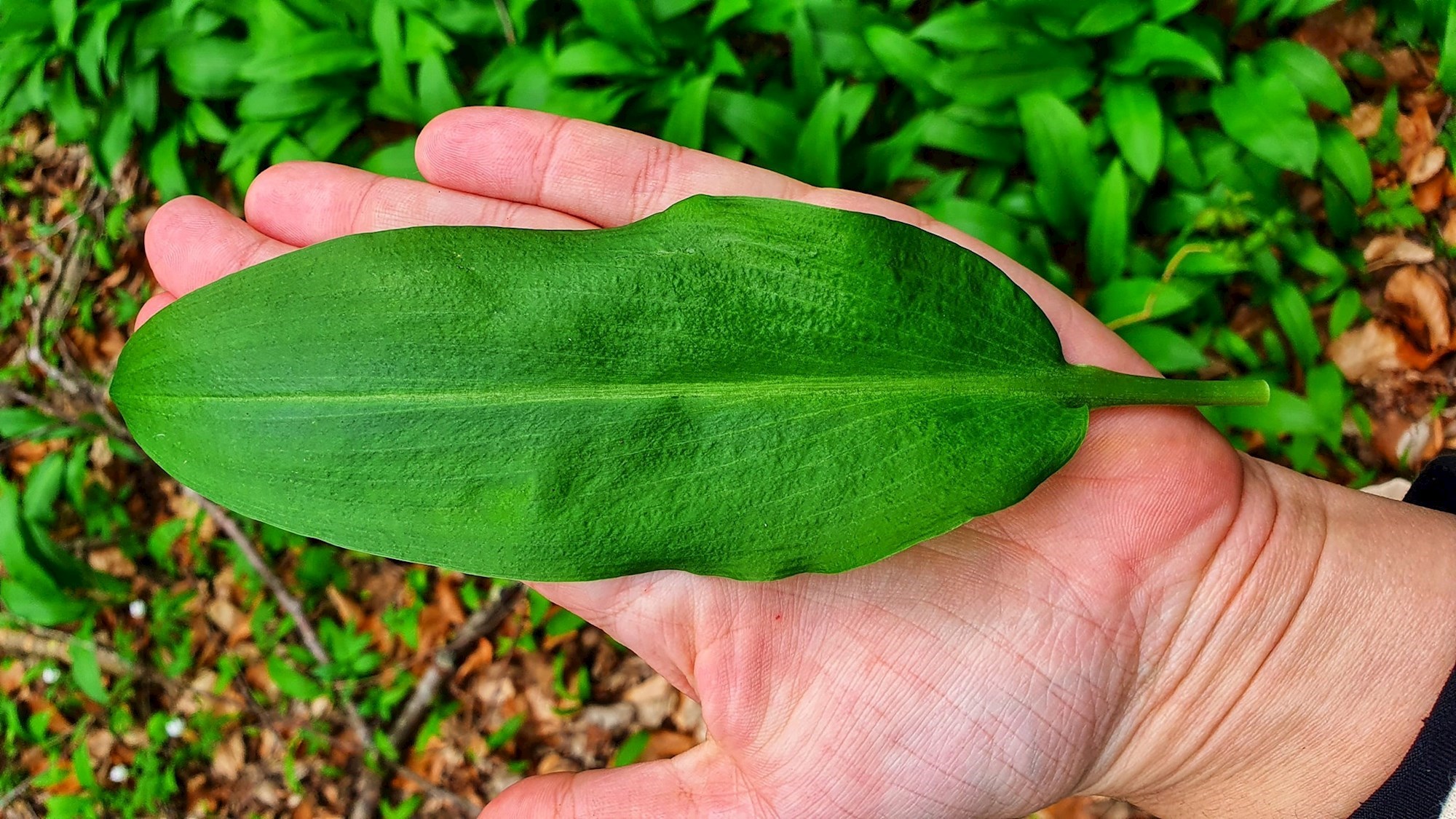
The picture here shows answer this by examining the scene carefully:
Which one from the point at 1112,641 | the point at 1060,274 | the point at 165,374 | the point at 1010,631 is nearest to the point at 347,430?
the point at 165,374

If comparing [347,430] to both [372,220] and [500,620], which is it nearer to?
[372,220]

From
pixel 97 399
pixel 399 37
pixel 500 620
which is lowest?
pixel 500 620

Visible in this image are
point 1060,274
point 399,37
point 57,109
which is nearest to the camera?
point 1060,274

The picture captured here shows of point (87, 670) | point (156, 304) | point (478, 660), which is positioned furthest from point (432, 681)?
point (156, 304)

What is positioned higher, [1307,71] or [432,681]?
[1307,71]

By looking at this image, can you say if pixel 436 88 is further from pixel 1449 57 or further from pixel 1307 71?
pixel 1449 57

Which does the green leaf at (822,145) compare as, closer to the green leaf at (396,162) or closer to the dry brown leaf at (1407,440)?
the green leaf at (396,162)

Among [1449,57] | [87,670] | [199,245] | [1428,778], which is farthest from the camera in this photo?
[87,670]
